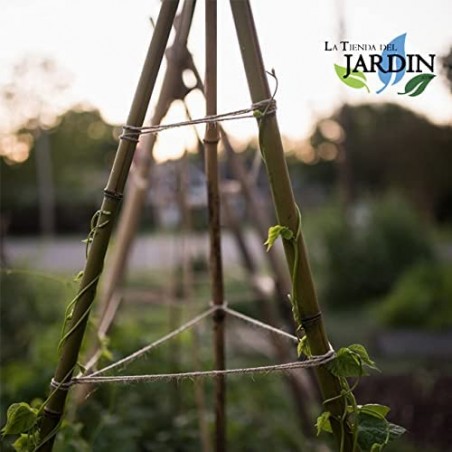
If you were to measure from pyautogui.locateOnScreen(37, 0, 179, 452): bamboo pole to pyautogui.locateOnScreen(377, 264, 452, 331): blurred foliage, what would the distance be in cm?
383

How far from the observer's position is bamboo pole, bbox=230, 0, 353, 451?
107 centimetres

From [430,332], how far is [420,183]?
4.07 meters

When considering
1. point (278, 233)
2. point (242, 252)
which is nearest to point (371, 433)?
point (278, 233)

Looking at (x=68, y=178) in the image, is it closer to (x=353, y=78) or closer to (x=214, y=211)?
(x=214, y=211)

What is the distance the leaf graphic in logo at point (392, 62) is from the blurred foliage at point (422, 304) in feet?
11.0

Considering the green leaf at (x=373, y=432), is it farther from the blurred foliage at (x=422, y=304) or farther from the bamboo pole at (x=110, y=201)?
the blurred foliage at (x=422, y=304)

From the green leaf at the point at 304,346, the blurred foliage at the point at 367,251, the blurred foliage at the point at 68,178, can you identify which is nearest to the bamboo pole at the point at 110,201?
the green leaf at the point at 304,346

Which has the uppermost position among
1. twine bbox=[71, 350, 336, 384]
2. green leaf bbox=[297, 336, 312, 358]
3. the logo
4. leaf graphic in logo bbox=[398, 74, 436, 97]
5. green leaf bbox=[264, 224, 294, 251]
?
the logo

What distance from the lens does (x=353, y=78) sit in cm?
151

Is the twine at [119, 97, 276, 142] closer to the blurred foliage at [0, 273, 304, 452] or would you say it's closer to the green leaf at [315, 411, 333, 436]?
the green leaf at [315, 411, 333, 436]

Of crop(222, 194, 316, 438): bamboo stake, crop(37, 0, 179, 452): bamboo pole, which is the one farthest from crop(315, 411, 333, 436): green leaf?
crop(222, 194, 316, 438): bamboo stake

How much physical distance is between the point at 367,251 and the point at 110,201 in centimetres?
498

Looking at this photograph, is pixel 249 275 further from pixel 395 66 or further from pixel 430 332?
pixel 430 332

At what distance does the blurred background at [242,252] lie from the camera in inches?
80.6
